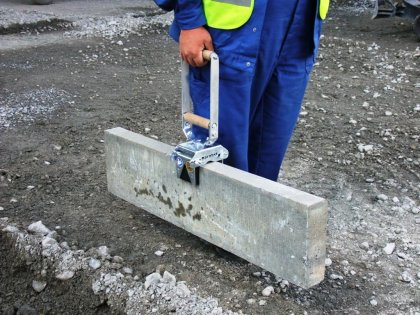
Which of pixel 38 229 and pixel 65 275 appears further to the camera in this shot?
pixel 38 229

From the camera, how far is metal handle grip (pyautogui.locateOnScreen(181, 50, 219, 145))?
278 cm

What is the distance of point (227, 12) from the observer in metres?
2.77

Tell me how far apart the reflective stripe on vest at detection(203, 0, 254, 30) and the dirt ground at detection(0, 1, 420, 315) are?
3.84 ft

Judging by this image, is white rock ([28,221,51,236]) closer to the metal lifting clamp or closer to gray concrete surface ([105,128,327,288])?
gray concrete surface ([105,128,327,288])

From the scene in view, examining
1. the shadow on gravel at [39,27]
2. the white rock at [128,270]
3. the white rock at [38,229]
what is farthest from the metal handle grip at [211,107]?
the shadow on gravel at [39,27]

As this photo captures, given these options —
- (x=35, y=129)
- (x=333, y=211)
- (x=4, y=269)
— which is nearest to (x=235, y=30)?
(x=333, y=211)

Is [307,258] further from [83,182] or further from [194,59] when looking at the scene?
[83,182]

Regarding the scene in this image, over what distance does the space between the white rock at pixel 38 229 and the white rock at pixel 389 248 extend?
1.81m

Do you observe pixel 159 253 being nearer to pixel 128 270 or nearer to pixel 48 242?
pixel 128 270

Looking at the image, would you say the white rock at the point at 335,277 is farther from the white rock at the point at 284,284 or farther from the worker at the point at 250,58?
the worker at the point at 250,58

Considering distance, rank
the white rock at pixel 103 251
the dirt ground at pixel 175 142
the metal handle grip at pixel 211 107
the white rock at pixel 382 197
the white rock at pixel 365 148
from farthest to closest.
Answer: the white rock at pixel 365 148 < the white rock at pixel 382 197 < the white rock at pixel 103 251 < the dirt ground at pixel 175 142 < the metal handle grip at pixel 211 107

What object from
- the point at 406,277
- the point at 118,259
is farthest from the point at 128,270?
the point at 406,277

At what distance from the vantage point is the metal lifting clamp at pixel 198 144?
9.25 feet

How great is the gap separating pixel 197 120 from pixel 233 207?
44 cm
